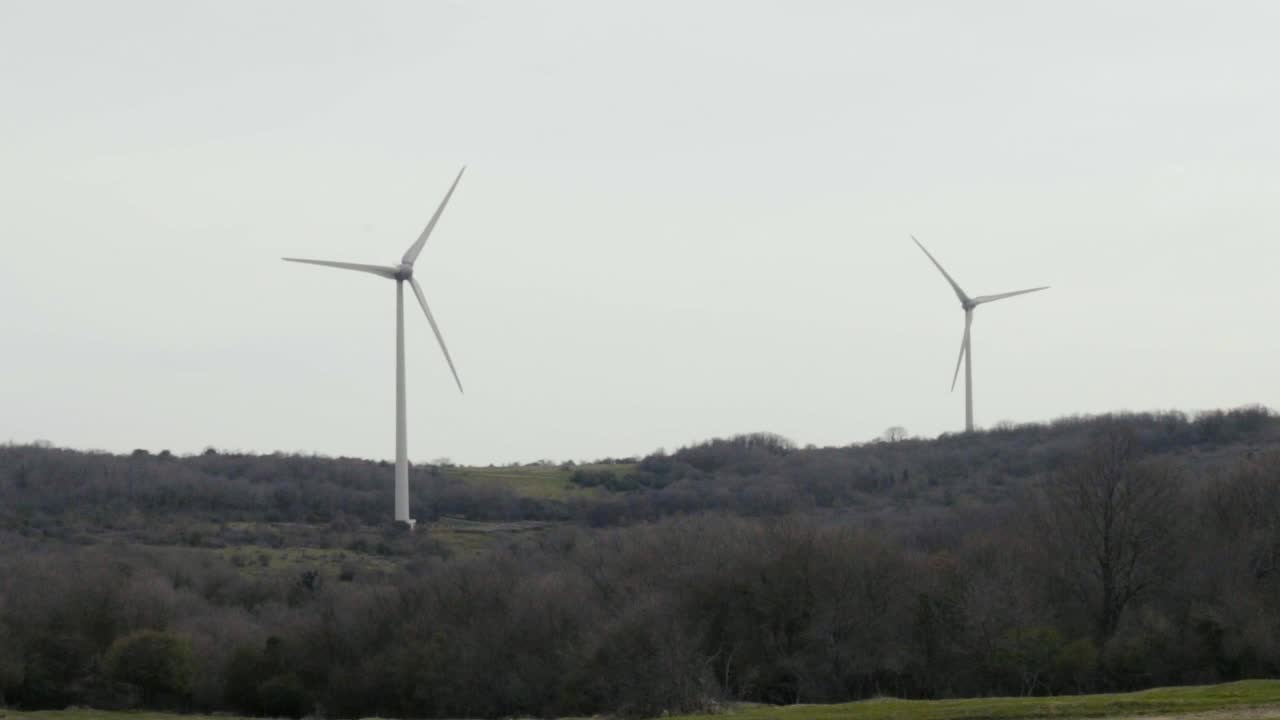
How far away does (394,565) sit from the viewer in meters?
113

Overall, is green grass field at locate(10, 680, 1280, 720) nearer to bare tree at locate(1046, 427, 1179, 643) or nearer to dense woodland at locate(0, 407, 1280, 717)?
dense woodland at locate(0, 407, 1280, 717)

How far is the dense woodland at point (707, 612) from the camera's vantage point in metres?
64.1

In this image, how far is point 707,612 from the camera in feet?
241

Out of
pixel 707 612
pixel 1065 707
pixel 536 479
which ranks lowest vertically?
pixel 1065 707

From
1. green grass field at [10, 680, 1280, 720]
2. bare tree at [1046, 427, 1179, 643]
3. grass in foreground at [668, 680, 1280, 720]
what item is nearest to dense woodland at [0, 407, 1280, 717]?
bare tree at [1046, 427, 1179, 643]

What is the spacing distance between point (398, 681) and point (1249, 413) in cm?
9400

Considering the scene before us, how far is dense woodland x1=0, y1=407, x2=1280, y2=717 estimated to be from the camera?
64.1 m

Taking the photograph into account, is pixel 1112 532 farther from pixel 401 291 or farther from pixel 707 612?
pixel 401 291

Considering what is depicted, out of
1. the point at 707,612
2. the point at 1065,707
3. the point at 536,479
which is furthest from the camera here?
the point at 536,479

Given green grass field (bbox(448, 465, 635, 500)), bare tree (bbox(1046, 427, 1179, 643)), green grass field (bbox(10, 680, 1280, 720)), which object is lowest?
green grass field (bbox(10, 680, 1280, 720))

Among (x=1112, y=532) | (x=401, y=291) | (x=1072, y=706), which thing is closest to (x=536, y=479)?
(x=401, y=291)

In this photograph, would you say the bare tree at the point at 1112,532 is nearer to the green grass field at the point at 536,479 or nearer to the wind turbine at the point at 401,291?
the wind turbine at the point at 401,291

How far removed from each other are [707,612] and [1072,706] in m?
32.7

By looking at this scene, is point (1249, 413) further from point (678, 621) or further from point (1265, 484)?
point (678, 621)
